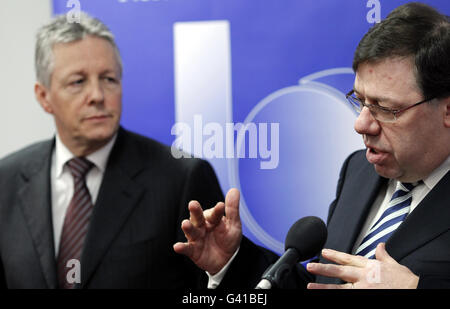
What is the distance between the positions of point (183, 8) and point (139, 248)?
1.08 m

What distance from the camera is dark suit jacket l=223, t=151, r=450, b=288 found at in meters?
1.32

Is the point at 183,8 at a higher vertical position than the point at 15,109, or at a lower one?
higher

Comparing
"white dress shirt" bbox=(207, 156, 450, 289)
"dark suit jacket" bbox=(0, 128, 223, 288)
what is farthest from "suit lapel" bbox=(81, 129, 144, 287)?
"white dress shirt" bbox=(207, 156, 450, 289)

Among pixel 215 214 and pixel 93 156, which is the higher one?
pixel 93 156

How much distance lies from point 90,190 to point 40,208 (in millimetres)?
198

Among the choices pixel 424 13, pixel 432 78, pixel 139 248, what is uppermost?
pixel 424 13

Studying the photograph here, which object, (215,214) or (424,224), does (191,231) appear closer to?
(215,214)

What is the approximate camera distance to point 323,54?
85.5 inches

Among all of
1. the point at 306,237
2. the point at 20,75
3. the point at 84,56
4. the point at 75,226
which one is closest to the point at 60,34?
the point at 84,56

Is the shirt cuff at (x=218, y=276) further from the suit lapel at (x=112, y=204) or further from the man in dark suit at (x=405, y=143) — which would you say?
the suit lapel at (x=112, y=204)

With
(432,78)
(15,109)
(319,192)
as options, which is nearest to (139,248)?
(319,192)

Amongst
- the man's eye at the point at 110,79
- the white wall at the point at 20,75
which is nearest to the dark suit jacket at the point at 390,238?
the man's eye at the point at 110,79

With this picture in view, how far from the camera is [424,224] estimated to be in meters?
1.37
